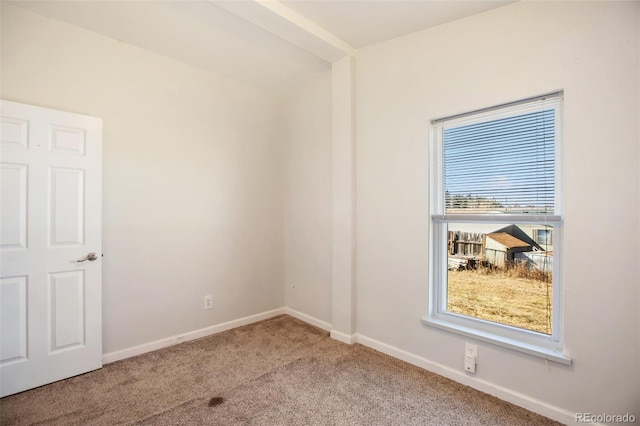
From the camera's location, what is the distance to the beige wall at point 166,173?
2291mm

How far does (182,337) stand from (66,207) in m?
1.49

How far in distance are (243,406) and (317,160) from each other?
7.60ft

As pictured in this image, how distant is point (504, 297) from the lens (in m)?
2.10

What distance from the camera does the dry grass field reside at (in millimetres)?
1939

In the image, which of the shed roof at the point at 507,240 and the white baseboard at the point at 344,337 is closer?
the shed roof at the point at 507,240

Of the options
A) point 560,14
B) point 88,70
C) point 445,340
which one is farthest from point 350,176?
point 88,70

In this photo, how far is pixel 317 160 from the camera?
3289 millimetres

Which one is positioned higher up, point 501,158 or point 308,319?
point 501,158

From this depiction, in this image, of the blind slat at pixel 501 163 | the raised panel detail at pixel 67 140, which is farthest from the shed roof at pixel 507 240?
the raised panel detail at pixel 67 140

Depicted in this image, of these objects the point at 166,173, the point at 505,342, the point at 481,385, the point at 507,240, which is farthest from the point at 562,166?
the point at 166,173

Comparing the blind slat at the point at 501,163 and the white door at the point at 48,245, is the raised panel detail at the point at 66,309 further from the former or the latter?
the blind slat at the point at 501,163

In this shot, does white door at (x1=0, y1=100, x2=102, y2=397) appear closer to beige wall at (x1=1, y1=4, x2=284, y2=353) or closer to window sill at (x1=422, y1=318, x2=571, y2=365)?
beige wall at (x1=1, y1=4, x2=284, y2=353)

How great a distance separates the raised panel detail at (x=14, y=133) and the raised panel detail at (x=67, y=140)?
0.45 ft

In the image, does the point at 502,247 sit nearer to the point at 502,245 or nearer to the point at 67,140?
the point at 502,245
